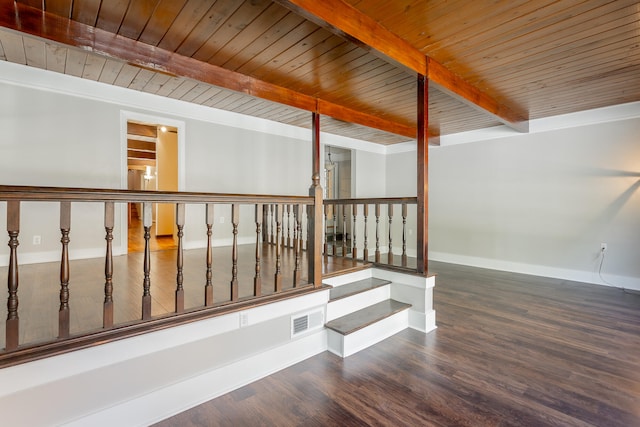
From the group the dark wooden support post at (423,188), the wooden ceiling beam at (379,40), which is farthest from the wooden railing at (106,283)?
the dark wooden support post at (423,188)

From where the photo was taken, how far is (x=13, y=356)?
1.48 m

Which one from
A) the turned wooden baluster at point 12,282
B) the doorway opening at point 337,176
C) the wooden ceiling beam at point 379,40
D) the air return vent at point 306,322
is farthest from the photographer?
the doorway opening at point 337,176

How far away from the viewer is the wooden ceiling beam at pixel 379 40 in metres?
2.09

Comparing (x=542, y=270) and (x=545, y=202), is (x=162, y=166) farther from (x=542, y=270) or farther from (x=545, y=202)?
(x=542, y=270)

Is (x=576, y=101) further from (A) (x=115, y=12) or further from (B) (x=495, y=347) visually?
(A) (x=115, y=12)

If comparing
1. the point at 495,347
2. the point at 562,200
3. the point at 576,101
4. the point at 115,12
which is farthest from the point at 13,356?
the point at 562,200

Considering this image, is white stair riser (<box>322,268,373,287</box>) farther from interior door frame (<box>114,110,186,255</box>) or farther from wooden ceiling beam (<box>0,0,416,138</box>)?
interior door frame (<box>114,110,186,255</box>)

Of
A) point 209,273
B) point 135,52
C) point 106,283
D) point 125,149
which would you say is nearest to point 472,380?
point 209,273

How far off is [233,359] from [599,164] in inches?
222

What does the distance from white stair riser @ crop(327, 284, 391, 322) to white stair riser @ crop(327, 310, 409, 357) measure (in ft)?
0.76

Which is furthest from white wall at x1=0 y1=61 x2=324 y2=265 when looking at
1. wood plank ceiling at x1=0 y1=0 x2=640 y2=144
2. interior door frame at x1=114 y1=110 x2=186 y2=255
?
wood plank ceiling at x1=0 y1=0 x2=640 y2=144

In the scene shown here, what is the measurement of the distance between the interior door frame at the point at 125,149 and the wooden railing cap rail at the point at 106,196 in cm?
276

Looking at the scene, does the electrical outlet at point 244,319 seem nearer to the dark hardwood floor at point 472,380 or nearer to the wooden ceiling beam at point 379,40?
the dark hardwood floor at point 472,380

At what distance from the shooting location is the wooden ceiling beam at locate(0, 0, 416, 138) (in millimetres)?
2320
